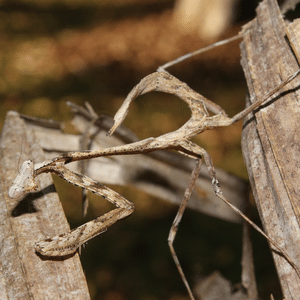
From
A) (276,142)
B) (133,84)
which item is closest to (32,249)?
(276,142)

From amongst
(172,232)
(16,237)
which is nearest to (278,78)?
(172,232)

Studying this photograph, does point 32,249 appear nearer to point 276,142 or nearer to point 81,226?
point 81,226

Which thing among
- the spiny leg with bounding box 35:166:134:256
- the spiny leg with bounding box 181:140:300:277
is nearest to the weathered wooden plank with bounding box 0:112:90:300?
the spiny leg with bounding box 35:166:134:256

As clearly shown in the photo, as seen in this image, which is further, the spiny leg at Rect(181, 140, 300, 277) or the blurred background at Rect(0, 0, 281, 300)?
the blurred background at Rect(0, 0, 281, 300)

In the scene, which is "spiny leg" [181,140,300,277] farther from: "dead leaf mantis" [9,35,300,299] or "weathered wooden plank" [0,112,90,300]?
"weathered wooden plank" [0,112,90,300]

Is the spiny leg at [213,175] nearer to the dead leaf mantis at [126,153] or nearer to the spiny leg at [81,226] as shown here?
the dead leaf mantis at [126,153]

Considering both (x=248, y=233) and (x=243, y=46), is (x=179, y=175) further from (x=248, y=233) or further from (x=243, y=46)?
(x=243, y=46)
